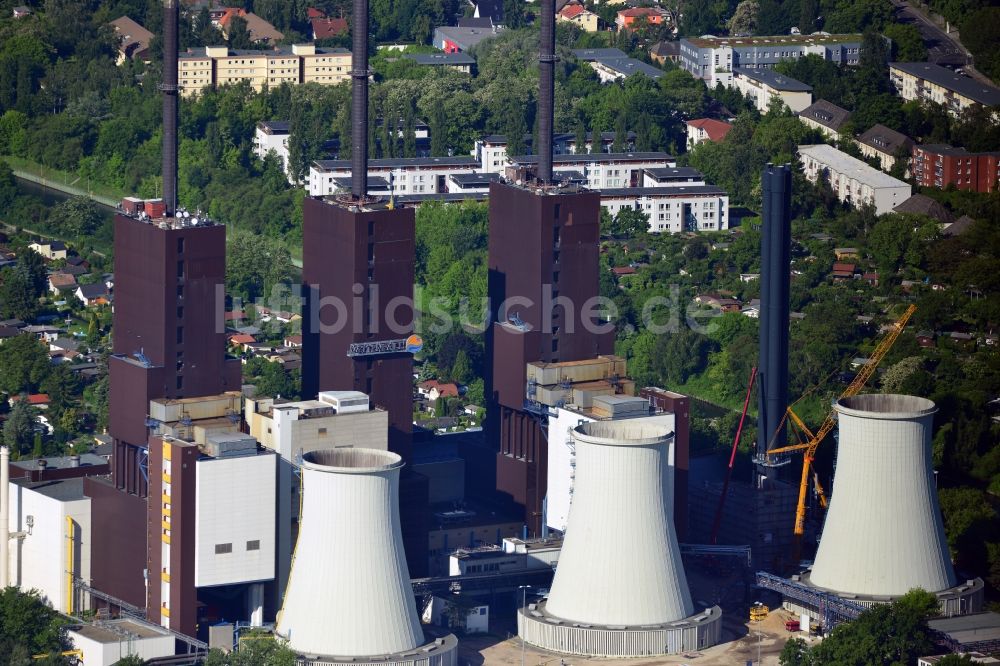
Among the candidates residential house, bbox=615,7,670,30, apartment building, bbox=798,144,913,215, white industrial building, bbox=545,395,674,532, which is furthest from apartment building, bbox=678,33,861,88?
white industrial building, bbox=545,395,674,532

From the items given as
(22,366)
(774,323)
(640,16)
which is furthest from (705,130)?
(774,323)

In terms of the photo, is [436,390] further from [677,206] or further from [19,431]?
[677,206]

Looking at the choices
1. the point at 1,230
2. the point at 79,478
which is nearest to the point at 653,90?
the point at 1,230

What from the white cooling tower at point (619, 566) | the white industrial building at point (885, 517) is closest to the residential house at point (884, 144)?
the white industrial building at point (885, 517)

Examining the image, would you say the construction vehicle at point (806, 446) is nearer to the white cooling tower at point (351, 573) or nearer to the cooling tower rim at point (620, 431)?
the cooling tower rim at point (620, 431)

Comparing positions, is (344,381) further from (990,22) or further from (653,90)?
(990,22)
